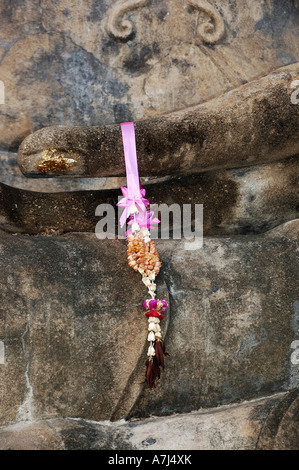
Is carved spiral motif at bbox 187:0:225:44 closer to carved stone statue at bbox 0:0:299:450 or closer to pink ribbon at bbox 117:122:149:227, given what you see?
carved stone statue at bbox 0:0:299:450

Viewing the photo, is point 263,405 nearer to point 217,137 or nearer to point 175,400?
point 175,400

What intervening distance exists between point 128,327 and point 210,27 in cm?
154

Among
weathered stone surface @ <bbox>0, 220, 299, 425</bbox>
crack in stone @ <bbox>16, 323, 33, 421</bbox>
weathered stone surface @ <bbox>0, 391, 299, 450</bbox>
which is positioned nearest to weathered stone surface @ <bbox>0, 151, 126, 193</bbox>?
weathered stone surface @ <bbox>0, 220, 299, 425</bbox>

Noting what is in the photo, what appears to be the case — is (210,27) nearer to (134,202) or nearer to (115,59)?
(115,59)

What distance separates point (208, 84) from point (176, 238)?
0.81 metres

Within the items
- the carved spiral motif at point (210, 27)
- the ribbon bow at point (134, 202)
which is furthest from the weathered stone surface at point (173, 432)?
the carved spiral motif at point (210, 27)

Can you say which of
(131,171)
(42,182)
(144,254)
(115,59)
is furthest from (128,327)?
(115,59)

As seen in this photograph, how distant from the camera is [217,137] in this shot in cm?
250

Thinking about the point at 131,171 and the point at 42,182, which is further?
the point at 42,182

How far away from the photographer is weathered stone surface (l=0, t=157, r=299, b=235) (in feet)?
9.21

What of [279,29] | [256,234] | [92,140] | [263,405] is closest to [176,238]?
[256,234]

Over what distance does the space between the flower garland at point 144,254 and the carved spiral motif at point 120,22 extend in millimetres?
818

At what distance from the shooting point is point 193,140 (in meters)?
2.47
